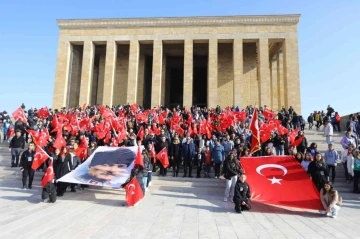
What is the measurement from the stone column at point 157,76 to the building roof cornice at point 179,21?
8.12 feet

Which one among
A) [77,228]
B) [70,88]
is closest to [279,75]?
[70,88]

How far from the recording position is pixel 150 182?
11297 mm

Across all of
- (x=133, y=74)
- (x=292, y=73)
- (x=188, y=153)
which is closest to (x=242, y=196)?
(x=188, y=153)

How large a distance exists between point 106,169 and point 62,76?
25.3 meters

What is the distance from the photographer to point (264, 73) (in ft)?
97.5

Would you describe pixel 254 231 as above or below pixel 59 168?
below

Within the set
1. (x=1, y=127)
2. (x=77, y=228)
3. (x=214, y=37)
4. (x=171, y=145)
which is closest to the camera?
(x=77, y=228)

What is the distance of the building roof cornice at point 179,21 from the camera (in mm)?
30250

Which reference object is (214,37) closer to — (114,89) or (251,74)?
(251,74)

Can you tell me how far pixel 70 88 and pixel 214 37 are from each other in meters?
17.3

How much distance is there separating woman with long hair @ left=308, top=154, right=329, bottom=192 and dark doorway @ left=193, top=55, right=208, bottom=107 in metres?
26.6

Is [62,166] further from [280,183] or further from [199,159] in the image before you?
[280,183]

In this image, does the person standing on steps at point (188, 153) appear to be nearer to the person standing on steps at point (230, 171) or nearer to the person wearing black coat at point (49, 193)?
the person standing on steps at point (230, 171)

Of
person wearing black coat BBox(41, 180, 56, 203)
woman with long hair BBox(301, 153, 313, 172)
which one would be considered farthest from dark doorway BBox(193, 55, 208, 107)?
person wearing black coat BBox(41, 180, 56, 203)
